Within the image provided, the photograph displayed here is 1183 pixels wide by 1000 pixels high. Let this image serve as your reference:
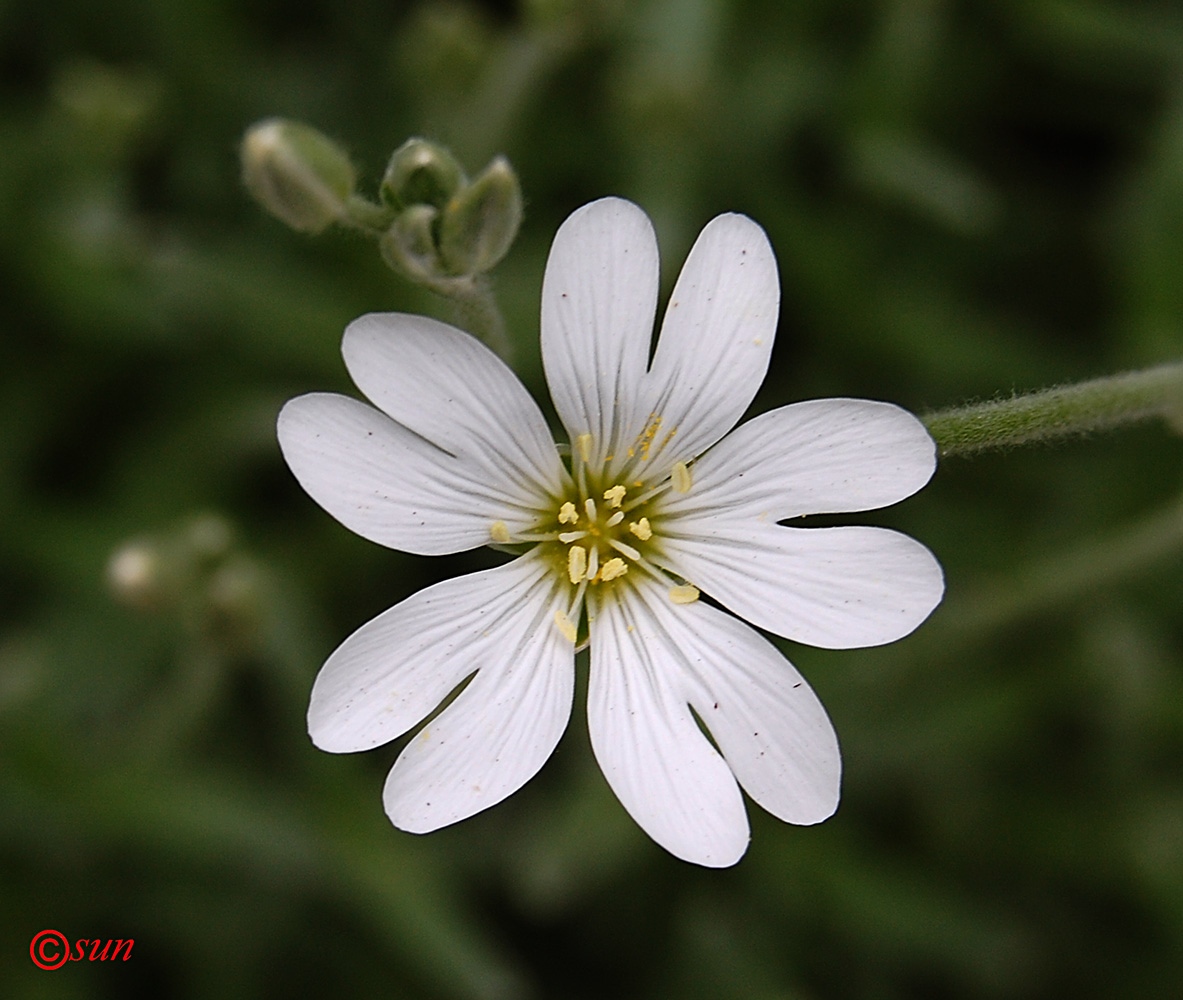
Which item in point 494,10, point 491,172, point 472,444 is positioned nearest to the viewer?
point 491,172

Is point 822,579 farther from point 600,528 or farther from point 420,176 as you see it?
point 420,176

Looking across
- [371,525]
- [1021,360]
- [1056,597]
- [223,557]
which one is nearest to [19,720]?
[223,557]

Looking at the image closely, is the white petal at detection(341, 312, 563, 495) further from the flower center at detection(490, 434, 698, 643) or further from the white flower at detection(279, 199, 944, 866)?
the flower center at detection(490, 434, 698, 643)

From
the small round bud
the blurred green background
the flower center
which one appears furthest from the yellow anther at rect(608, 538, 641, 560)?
the blurred green background

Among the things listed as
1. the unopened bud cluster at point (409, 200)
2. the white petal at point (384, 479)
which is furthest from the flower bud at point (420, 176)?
the white petal at point (384, 479)

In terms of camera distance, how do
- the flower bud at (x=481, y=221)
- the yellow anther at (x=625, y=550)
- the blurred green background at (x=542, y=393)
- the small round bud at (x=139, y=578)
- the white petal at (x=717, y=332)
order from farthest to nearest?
the blurred green background at (x=542, y=393)
the small round bud at (x=139, y=578)
the yellow anther at (x=625, y=550)
the white petal at (x=717, y=332)
the flower bud at (x=481, y=221)

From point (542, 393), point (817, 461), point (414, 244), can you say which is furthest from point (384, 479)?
point (542, 393)

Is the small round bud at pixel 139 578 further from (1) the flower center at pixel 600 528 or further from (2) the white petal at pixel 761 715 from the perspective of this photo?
(2) the white petal at pixel 761 715

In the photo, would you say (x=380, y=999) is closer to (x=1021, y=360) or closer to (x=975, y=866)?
(x=975, y=866)
